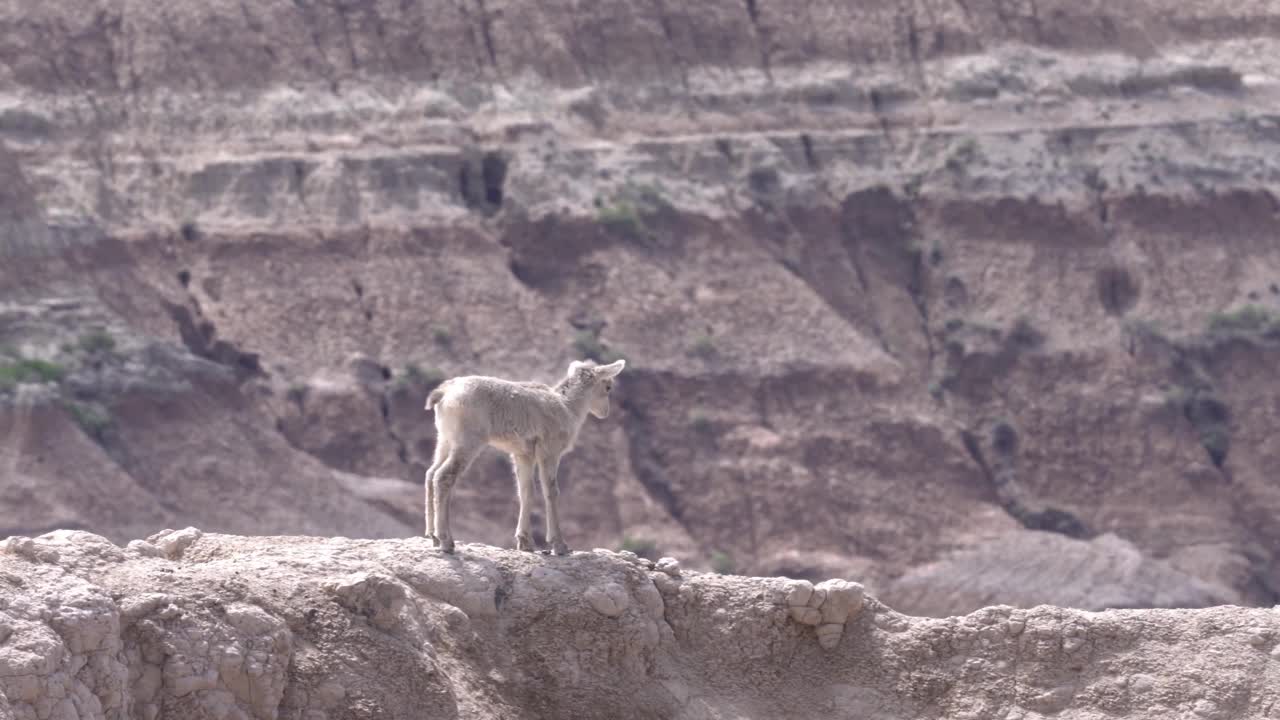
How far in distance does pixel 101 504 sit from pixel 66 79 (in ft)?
57.8

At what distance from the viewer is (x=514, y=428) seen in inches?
883

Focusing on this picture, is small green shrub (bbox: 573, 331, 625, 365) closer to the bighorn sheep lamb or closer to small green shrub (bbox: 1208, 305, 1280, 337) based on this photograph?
small green shrub (bbox: 1208, 305, 1280, 337)

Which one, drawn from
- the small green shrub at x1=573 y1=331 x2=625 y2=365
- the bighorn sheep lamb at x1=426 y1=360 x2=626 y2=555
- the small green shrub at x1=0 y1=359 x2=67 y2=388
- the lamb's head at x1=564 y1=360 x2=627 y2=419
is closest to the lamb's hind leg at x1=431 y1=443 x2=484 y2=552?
the bighorn sheep lamb at x1=426 y1=360 x2=626 y2=555

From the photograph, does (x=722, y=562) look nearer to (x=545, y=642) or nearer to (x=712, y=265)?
(x=712, y=265)

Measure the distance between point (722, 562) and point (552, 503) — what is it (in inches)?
1801

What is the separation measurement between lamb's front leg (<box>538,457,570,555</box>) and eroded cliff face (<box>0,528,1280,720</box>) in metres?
0.31

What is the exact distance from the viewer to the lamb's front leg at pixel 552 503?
22188 millimetres

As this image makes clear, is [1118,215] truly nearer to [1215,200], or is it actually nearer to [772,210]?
[1215,200]

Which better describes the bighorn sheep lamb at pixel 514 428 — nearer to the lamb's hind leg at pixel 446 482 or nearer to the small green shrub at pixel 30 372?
the lamb's hind leg at pixel 446 482

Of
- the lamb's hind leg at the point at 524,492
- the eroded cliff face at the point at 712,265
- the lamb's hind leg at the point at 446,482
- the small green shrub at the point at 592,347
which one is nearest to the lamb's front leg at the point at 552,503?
the lamb's hind leg at the point at 524,492

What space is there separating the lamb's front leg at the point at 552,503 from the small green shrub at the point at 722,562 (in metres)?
44.6

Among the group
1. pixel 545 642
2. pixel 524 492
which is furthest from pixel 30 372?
pixel 545 642

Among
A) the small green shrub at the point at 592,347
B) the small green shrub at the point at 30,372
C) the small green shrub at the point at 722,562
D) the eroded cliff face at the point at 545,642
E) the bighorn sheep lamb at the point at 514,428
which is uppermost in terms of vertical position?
the bighorn sheep lamb at the point at 514,428

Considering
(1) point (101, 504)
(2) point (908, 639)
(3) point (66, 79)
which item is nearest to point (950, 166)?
(3) point (66, 79)
